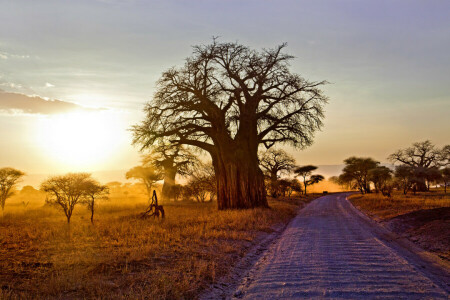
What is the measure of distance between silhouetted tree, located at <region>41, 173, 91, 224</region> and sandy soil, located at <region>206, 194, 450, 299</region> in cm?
1235

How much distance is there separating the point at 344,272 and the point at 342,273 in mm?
102

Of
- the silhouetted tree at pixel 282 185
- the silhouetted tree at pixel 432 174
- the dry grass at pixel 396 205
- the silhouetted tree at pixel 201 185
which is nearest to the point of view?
the dry grass at pixel 396 205

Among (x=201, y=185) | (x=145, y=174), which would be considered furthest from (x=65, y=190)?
(x=145, y=174)

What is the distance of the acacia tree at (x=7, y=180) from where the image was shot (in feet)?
94.4

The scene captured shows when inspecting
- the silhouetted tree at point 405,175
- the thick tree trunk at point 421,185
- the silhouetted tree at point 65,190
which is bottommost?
the silhouetted tree at point 65,190

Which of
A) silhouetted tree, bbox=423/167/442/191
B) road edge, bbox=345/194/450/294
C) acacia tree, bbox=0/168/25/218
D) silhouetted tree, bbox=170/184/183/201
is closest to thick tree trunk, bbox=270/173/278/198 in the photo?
silhouetted tree, bbox=170/184/183/201

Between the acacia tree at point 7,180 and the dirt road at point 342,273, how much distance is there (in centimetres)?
2737

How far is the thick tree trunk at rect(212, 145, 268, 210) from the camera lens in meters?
21.3

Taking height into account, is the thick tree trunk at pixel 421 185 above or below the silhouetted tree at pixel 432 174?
below

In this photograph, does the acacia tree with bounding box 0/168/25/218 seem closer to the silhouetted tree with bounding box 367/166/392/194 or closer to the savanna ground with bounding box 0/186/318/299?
the savanna ground with bounding box 0/186/318/299

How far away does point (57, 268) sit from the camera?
22.7 feet

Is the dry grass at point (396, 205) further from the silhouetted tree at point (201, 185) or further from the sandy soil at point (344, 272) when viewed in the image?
the silhouetted tree at point (201, 185)

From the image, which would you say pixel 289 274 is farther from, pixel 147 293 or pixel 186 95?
pixel 186 95

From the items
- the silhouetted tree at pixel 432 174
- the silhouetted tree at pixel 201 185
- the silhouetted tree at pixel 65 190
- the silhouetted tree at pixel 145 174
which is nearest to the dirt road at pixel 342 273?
the silhouetted tree at pixel 65 190
